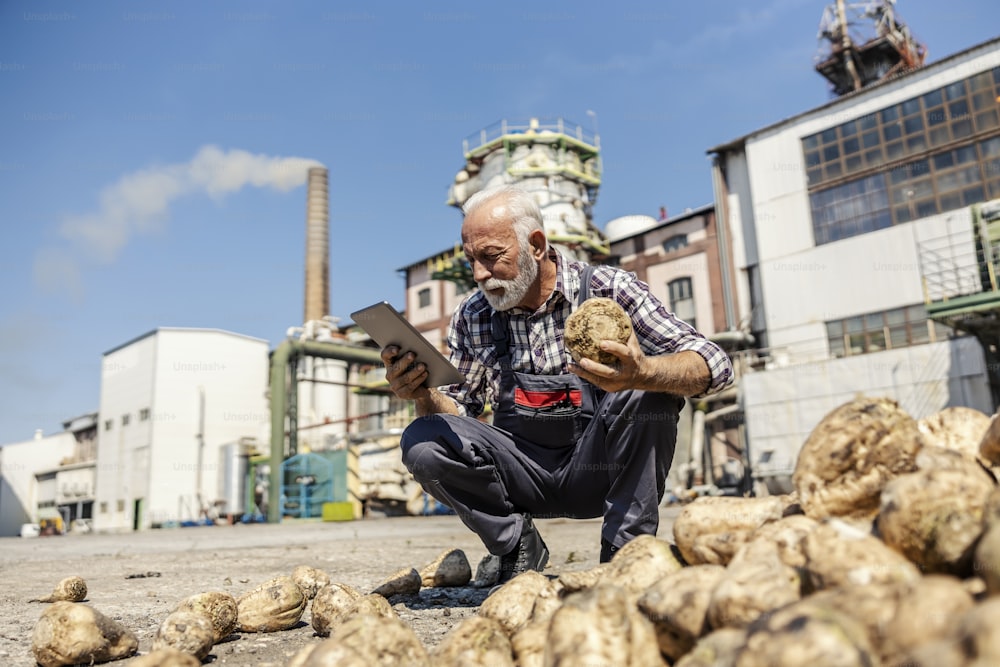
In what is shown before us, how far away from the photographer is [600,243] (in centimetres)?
2642

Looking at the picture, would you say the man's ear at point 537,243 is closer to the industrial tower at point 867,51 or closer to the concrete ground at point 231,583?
the concrete ground at point 231,583

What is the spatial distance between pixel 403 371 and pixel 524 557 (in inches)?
36.6

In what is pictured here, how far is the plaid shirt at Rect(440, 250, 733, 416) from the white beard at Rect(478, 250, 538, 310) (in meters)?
0.12

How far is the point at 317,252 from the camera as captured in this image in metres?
32.9

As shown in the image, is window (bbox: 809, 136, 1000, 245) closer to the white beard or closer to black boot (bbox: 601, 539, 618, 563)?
the white beard

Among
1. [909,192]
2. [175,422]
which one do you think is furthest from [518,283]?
[175,422]

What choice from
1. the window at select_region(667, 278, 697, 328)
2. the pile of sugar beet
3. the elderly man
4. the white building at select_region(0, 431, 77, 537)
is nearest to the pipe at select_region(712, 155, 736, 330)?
the window at select_region(667, 278, 697, 328)

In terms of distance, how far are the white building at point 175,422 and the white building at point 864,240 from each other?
74.9 feet

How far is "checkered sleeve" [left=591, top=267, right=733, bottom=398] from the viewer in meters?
2.77

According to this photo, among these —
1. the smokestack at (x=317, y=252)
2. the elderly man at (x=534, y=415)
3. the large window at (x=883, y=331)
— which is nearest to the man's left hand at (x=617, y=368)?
the elderly man at (x=534, y=415)

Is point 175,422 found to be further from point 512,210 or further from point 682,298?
point 512,210

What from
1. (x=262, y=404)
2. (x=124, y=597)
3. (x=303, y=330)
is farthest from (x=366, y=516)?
(x=124, y=597)

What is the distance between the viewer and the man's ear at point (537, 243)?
10.2 feet

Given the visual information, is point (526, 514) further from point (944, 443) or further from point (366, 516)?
point (366, 516)
